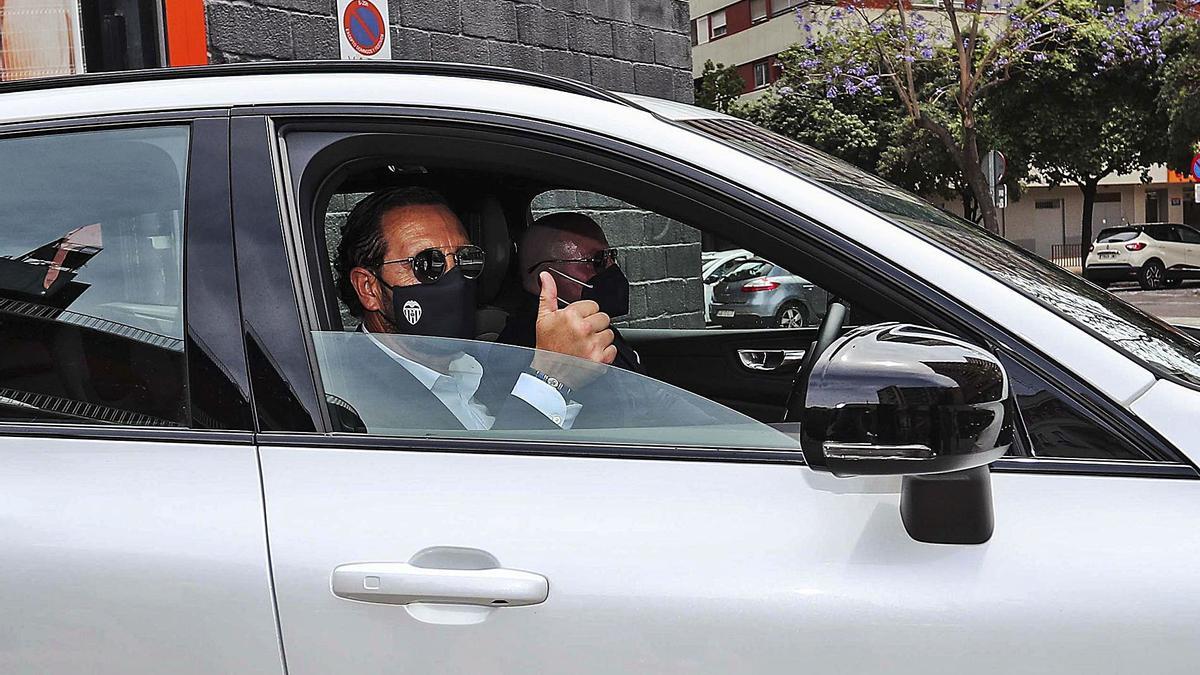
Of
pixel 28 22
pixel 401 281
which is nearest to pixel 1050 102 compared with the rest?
pixel 28 22

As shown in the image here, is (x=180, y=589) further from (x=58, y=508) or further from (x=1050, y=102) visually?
(x=1050, y=102)

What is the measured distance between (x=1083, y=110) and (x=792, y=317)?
2835cm

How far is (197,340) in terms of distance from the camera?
159 cm

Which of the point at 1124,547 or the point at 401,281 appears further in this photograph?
the point at 401,281

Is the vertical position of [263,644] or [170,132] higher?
[170,132]

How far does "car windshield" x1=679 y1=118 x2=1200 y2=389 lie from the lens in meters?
1.55

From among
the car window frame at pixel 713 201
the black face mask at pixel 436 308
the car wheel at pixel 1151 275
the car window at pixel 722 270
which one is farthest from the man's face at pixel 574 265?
the car wheel at pixel 1151 275

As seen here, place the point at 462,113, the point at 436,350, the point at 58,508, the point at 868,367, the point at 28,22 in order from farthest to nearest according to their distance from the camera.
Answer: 1. the point at 28,22
2. the point at 436,350
3. the point at 462,113
4. the point at 58,508
5. the point at 868,367

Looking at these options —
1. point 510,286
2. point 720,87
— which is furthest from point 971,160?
point 720,87

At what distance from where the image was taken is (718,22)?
151 ft

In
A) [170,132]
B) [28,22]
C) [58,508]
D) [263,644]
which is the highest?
[28,22]

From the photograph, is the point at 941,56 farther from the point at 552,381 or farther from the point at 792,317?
the point at 552,381

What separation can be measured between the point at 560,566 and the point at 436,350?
482 millimetres

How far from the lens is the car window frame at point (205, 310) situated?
1561 millimetres
